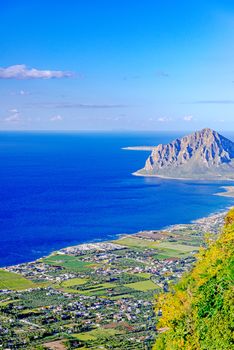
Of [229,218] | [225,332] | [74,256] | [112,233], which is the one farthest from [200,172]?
[225,332]

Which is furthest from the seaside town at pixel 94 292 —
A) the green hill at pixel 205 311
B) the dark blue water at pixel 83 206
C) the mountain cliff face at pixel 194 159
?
the mountain cliff face at pixel 194 159

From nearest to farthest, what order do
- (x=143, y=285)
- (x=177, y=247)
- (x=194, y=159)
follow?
(x=143, y=285) < (x=177, y=247) < (x=194, y=159)

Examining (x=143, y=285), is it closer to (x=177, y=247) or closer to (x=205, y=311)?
(x=177, y=247)

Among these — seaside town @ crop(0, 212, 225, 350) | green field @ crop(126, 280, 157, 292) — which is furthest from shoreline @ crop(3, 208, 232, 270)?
green field @ crop(126, 280, 157, 292)

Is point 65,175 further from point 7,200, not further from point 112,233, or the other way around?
point 112,233

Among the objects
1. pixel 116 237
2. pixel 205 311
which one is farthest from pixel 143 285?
pixel 205 311

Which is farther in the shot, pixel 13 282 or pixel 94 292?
pixel 13 282

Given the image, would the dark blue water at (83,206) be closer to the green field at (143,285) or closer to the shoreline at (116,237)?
the shoreline at (116,237)
